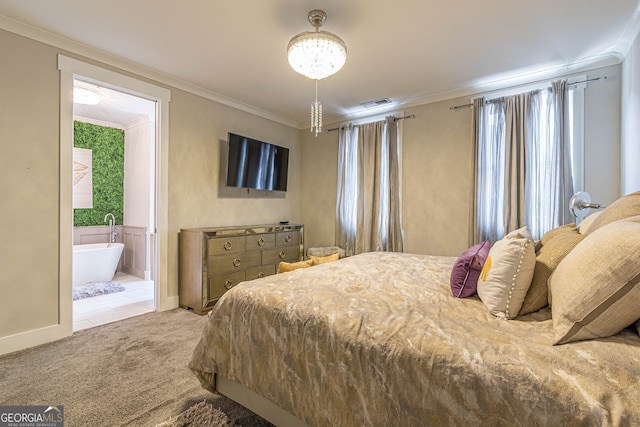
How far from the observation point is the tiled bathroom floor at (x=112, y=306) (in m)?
3.15

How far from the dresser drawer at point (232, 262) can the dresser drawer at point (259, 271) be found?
0.06m

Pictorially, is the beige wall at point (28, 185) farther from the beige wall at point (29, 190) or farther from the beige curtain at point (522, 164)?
the beige curtain at point (522, 164)

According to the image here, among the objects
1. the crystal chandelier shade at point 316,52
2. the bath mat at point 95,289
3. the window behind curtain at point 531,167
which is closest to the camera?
the crystal chandelier shade at point 316,52

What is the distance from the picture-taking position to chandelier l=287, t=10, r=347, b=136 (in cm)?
215

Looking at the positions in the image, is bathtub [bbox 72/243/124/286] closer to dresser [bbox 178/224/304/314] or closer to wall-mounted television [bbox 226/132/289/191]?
dresser [bbox 178/224/304/314]

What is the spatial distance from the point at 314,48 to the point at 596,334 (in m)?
2.18

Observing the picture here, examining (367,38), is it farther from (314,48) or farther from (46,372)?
(46,372)

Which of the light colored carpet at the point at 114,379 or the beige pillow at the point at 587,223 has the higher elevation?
the beige pillow at the point at 587,223

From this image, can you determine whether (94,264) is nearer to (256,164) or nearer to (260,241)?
(260,241)

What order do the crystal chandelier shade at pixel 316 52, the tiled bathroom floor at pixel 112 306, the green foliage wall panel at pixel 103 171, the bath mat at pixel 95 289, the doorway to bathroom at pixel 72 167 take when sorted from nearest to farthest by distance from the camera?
the crystal chandelier shade at pixel 316 52, the doorway to bathroom at pixel 72 167, the tiled bathroom floor at pixel 112 306, the bath mat at pixel 95 289, the green foliage wall panel at pixel 103 171

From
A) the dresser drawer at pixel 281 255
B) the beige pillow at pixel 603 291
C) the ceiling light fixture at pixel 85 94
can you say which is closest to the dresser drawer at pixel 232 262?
the dresser drawer at pixel 281 255

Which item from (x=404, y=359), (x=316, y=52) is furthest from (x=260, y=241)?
(x=404, y=359)

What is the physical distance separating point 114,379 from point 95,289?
2.91 m

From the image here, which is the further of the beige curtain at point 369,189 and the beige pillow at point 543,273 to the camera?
the beige curtain at point 369,189
